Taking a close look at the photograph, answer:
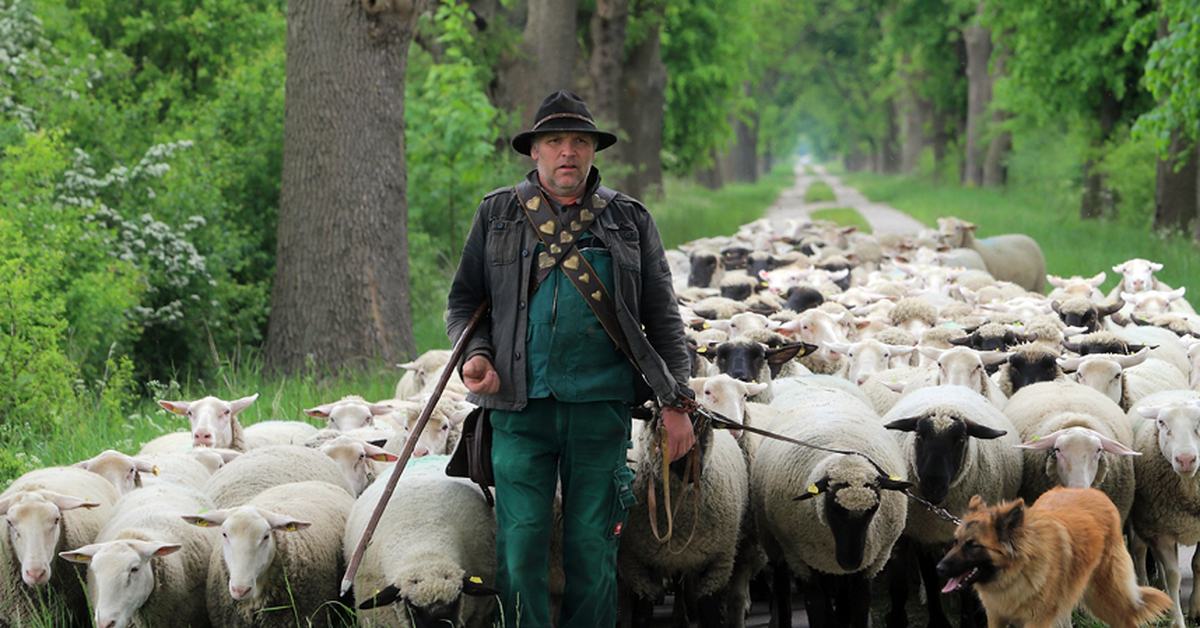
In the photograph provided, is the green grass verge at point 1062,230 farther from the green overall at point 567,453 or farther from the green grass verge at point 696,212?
the green overall at point 567,453

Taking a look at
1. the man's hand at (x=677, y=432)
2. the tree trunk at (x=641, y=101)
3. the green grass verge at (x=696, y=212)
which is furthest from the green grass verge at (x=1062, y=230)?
the man's hand at (x=677, y=432)

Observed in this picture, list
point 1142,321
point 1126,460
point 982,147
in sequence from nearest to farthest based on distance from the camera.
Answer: point 1126,460 → point 1142,321 → point 982,147

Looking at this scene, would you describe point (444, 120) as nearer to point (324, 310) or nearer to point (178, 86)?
point (178, 86)

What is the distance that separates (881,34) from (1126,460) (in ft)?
138

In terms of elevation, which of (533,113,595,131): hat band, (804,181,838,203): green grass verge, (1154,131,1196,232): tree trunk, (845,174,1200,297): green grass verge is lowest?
(804,181,838,203): green grass verge

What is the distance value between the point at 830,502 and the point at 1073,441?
147cm

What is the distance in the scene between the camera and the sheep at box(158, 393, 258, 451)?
648cm

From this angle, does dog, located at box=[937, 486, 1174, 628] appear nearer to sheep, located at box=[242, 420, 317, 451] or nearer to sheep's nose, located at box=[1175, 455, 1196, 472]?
sheep's nose, located at box=[1175, 455, 1196, 472]

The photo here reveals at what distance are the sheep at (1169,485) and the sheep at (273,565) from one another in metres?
4.09

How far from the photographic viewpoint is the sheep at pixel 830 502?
4.75 metres

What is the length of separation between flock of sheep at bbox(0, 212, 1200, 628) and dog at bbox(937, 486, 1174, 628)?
1.96 ft

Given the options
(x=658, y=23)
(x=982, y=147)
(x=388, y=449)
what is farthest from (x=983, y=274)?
(x=982, y=147)

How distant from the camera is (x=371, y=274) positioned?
972 centimetres

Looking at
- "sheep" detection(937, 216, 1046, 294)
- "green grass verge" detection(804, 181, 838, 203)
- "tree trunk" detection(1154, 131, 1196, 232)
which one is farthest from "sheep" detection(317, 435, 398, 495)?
"green grass verge" detection(804, 181, 838, 203)
